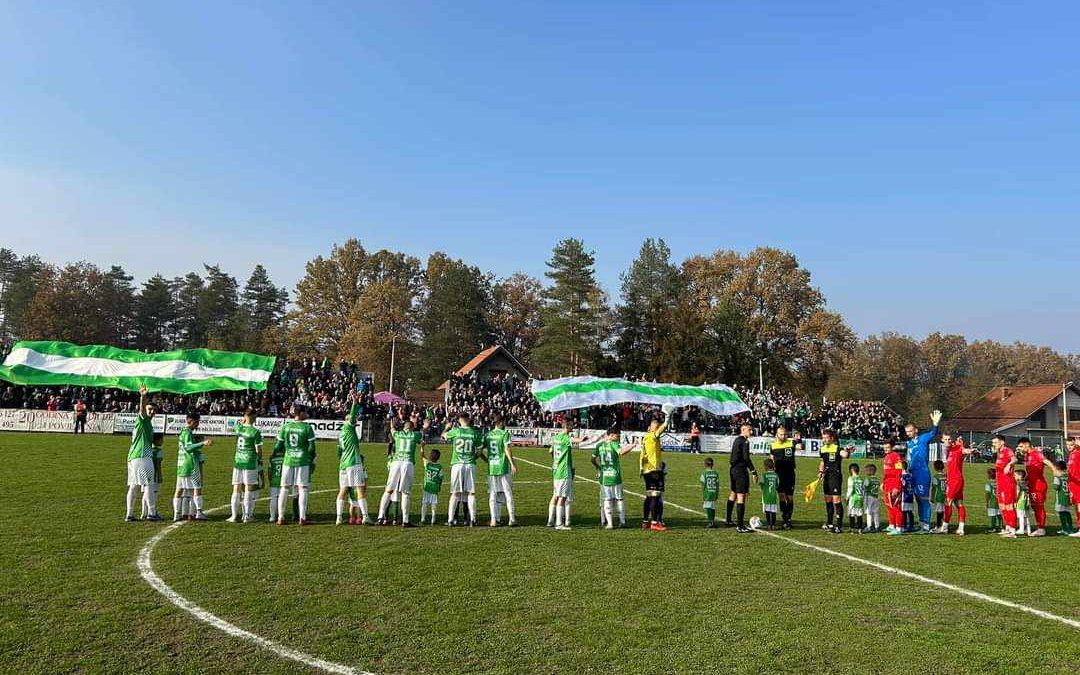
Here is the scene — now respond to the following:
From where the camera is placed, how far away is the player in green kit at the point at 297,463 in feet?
44.4

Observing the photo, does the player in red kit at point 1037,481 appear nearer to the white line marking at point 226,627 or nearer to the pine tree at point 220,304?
the white line marking at point 226,627

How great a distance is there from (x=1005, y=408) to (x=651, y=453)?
75472 mm

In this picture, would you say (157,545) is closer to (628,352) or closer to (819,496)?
(819,496)

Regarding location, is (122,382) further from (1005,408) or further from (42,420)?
(1005,408)

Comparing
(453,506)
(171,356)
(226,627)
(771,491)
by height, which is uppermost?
(171,356)

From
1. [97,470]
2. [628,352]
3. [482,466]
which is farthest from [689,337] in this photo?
[97,470]

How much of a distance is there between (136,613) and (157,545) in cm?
379

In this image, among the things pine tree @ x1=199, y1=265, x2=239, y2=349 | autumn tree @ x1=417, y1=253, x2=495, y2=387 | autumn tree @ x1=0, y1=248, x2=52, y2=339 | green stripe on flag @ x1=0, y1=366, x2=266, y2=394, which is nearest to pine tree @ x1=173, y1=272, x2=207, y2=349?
pine tree @ x1=199, y1=265, x2=239, y2=349

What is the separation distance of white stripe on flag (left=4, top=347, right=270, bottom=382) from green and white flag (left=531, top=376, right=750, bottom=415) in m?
16.2

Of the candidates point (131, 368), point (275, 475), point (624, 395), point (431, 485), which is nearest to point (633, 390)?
point (624, 395)

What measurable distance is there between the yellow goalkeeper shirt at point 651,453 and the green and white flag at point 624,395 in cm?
2825

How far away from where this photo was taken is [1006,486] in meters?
14.7

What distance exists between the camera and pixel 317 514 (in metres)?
15.0

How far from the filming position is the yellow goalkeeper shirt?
46.2ft
